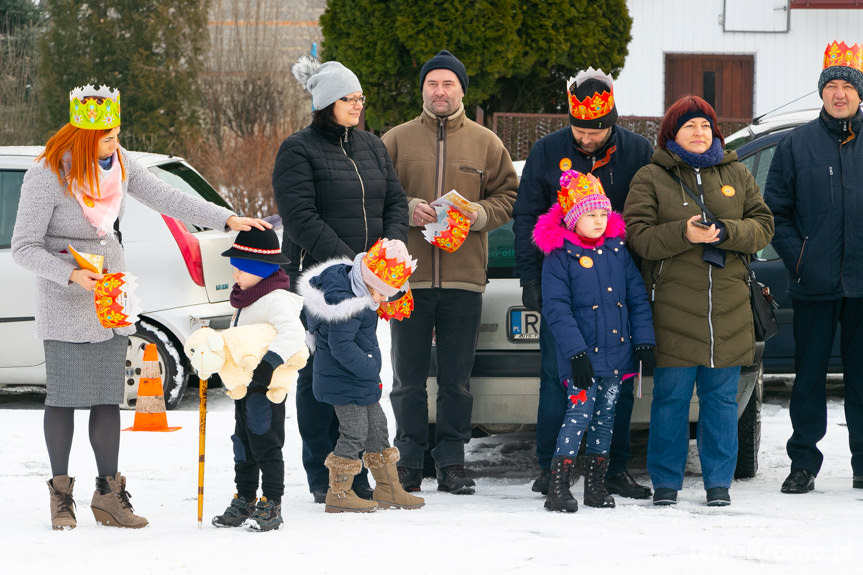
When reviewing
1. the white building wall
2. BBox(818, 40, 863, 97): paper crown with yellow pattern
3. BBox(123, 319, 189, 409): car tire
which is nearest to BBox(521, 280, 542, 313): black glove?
BBox(818, 40, 863, 97): paper crown with yellow pattern

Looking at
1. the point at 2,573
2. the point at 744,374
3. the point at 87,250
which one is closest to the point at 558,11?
the point at 744,374

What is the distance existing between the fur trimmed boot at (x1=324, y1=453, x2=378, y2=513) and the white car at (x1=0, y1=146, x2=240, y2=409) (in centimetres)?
279

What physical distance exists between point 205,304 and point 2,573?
3661mm

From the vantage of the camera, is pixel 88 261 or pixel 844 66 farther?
pixel 844 66

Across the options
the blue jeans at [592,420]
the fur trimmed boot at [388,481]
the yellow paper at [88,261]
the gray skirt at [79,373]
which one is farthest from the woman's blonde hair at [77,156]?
the blue jeans at [592,420]

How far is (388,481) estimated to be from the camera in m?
5.26

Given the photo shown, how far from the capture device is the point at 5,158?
25.4 feet

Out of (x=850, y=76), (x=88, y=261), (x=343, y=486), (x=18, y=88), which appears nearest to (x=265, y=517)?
(x=343, y=486)

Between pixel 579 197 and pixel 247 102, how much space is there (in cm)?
1882

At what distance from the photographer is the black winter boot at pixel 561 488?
5.18 metres

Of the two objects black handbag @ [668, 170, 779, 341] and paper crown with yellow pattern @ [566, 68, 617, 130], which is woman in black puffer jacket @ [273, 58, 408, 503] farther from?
black handbag @ [668, 170, 779, 341]

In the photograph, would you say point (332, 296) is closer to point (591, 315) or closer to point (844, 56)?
point (591, 315)

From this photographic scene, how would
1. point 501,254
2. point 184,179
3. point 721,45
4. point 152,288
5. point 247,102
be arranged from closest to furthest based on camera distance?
1. point 501,254
2. point 152,288
3. point 184,179
4. point 721,45
5. point 247,102

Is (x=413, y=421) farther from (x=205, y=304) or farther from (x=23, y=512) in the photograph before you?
(x=205, y=304)
